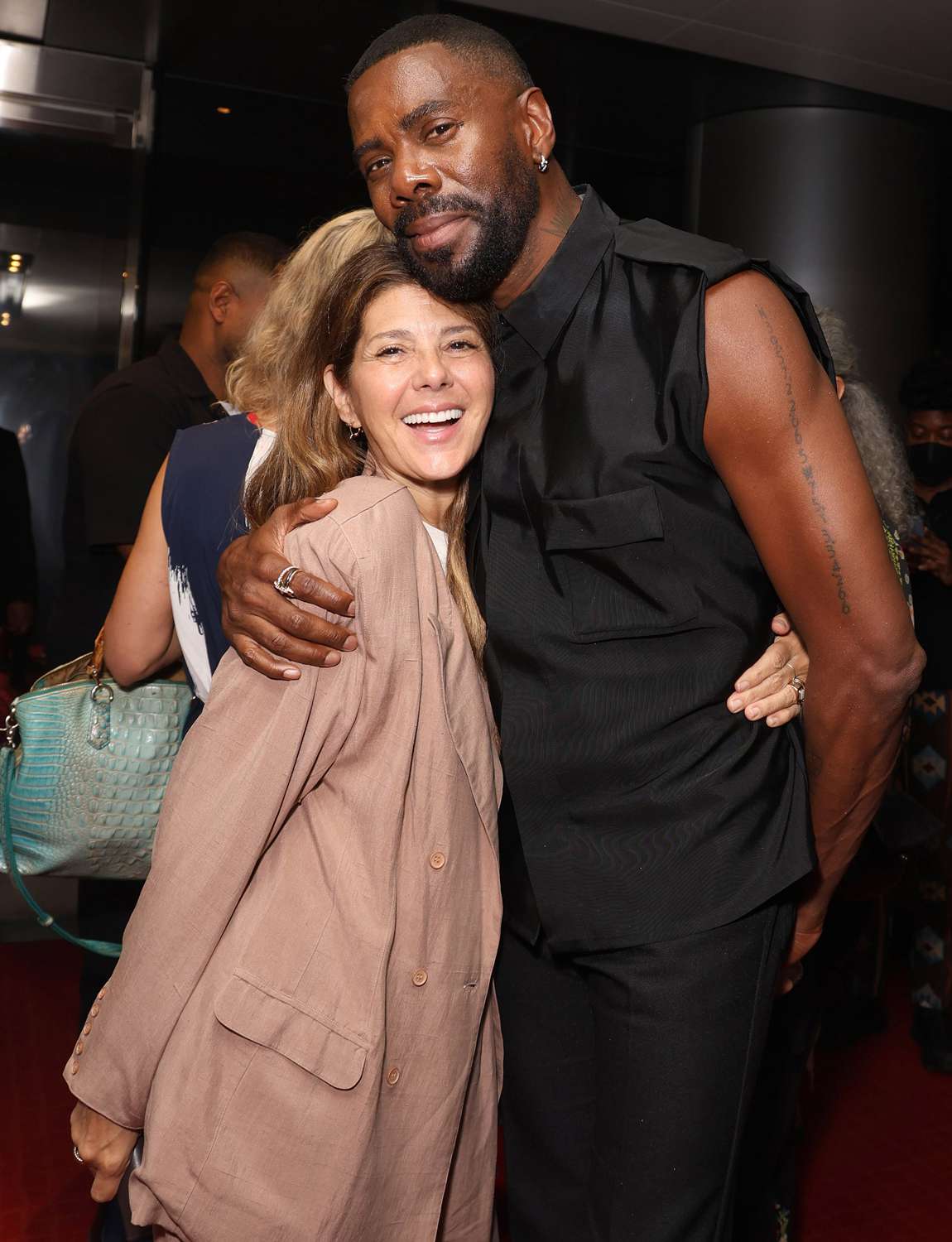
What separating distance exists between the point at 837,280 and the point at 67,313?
9.57 feet

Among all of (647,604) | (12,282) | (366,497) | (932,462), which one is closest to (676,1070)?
(647,604)

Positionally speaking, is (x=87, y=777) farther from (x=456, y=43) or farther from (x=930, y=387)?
(x=930, y=387)

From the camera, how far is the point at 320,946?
4.61 ft

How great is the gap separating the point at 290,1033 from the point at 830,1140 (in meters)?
2.14

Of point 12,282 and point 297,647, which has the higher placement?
point 12,282

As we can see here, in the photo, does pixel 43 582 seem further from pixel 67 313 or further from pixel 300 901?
pixel 300 901

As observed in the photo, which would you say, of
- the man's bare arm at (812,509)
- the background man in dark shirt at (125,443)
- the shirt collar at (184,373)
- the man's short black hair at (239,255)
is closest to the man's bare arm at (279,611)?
the man's bare arm at (812,509)

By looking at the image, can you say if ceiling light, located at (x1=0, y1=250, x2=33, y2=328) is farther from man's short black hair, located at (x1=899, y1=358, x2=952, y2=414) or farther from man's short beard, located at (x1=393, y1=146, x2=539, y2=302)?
man's short beard, located at (x1=393, y1=146, x2=539, y2=302)

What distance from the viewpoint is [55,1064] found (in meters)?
3.26

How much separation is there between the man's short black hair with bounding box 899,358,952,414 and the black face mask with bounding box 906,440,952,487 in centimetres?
12

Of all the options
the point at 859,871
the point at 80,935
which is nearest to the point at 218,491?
the point at 80,935

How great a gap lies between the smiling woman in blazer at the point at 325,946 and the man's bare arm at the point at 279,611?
2cm

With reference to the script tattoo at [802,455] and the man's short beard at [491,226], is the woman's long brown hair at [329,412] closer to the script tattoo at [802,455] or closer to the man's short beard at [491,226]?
the man's short beard at [491,226]

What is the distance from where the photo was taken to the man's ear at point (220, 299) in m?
3.16
